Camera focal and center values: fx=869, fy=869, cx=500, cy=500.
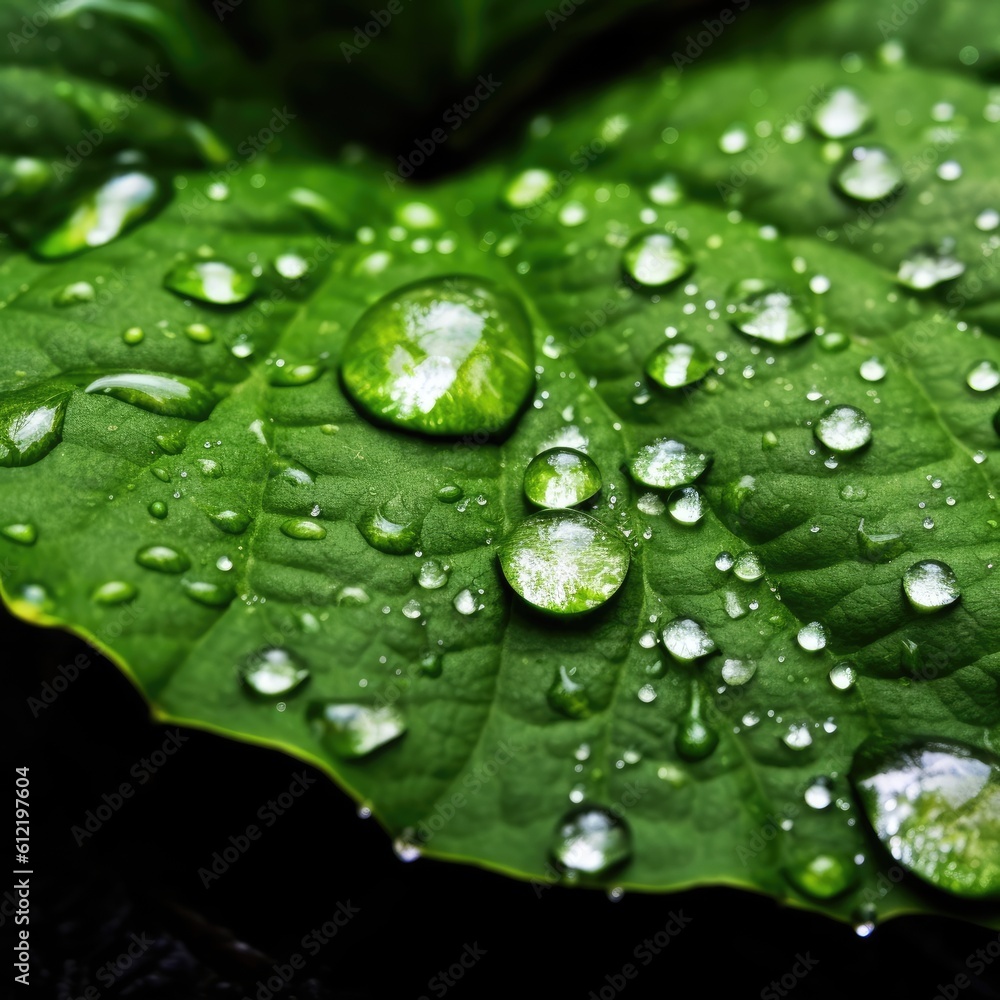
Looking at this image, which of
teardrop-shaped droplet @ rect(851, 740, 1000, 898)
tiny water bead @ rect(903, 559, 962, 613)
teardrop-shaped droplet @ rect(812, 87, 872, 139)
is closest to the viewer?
teardrop-shaped droplet @ rect(851, 740, 1000, 898)

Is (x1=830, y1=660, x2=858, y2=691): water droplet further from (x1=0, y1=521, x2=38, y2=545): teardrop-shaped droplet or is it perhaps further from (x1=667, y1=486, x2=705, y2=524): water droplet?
(x1=0, y1=521, x2=38, y2=545): teardrop-shaped droplet

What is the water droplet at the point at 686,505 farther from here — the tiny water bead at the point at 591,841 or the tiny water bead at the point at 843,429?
the tiny water bead at the point at 591,841

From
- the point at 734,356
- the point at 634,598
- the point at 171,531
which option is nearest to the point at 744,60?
the point at 734,356

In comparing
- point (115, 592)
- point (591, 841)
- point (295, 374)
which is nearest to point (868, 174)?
point (295, 374)

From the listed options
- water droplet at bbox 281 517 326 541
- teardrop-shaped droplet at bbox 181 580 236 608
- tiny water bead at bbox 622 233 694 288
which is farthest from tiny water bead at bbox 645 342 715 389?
teardrop-shaped droplet at bbox 181 580 236 608

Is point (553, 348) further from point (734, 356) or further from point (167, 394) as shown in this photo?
point (167, 394)

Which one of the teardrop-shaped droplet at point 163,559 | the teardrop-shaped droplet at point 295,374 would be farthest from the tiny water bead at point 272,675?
the teardrop-shaped droplet at point 295,374
